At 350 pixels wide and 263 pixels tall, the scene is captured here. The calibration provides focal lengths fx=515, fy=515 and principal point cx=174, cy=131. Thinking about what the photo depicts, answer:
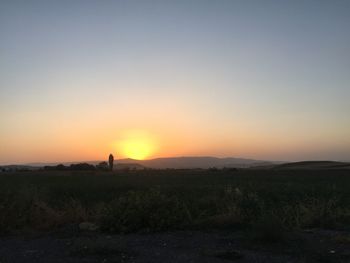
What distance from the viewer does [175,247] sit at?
9680 millimetres

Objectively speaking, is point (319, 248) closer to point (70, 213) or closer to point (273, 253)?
point (273, 253)

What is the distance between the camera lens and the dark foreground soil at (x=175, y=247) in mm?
8703

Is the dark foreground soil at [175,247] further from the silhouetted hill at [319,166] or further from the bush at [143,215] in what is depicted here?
the silhouetted hill at [319,166]

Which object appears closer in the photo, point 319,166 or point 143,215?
point 143,215

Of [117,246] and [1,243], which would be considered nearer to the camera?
[117,246]

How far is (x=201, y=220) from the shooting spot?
41.2 ft

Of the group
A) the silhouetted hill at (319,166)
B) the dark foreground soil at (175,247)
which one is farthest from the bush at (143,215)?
the silhouetted hill at (319,166)

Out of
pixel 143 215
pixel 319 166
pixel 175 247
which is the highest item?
pixel 319 166

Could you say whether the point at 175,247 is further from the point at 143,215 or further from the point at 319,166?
the point at 319,166

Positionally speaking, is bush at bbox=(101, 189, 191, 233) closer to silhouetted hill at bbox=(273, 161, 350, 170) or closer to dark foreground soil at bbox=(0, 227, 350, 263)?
dark foreground soil at bbox=(0, 227, 350, 263)

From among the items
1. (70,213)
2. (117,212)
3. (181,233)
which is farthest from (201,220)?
(70,213)

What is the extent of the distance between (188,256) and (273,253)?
1.54m

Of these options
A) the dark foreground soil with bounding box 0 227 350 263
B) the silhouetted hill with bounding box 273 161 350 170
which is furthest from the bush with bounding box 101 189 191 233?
the silhouetted hill with bounding box 273 161 350 170

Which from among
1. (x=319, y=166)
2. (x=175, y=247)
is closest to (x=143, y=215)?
(x=175, y=247)
